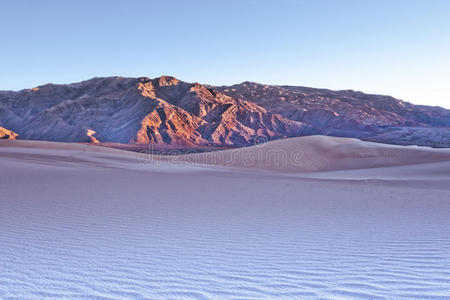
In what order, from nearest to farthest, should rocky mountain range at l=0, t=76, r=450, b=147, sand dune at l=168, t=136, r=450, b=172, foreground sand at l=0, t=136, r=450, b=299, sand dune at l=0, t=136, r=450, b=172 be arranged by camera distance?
foreground sand at l=0, t=136, r=450, b=299, sand dune at l=0, t=136, r=450, b=172, sand dune at l=168, t=136, r=450, b=172, rocky mountain range at l=0, t=76, r=450, b=147

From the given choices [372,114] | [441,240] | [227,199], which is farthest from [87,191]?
[372,114]

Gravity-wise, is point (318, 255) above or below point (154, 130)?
below

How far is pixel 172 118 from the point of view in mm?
59375

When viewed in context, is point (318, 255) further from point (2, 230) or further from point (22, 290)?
point (2, 230)

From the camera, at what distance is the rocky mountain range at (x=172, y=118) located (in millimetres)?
56625

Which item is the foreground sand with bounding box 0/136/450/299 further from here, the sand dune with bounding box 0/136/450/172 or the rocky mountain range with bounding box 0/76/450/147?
the rocky mountain range with bounding box 0/76/450/147

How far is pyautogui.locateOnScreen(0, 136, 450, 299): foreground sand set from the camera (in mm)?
2807

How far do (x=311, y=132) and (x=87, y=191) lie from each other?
61125 millimetres

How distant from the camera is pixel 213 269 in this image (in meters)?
3.21

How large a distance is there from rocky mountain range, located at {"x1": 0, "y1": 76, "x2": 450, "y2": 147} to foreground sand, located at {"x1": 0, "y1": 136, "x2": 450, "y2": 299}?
47.5 m

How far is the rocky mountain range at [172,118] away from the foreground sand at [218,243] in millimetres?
47458

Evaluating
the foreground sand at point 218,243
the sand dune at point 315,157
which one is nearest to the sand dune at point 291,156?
the sand dune at point 315,157

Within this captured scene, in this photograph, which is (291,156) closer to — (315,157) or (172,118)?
(315,157)

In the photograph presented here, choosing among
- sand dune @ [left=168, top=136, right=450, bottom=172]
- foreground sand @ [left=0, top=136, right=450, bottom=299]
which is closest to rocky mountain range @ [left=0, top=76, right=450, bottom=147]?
sand dune @ [left=168, top=136, right=450, bottom=172]
